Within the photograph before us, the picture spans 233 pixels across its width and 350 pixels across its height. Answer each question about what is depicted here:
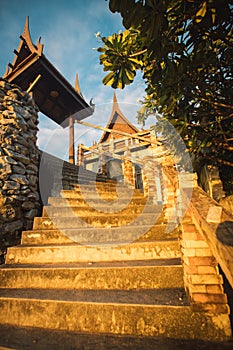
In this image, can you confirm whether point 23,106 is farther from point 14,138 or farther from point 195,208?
point 195,208

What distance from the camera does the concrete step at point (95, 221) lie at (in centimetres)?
287

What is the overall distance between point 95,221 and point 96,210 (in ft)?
1.27

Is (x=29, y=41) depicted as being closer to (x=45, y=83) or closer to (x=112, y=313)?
(x=45, y=83)

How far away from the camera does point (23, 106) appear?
11.0 feet

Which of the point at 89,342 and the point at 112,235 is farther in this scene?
the point at 112,235

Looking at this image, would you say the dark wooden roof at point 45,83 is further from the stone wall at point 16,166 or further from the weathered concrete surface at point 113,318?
the weathered concrete surface at point 113,318

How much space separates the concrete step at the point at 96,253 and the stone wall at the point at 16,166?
1.65 feet

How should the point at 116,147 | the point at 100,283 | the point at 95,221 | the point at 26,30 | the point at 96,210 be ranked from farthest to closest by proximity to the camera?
1. the point at 116,147
2. the point at 26,30
3. the point at 96,210
4. the point at 95,221
5. the point at 100,283

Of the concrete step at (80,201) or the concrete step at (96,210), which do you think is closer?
the concrete step at (96,210)

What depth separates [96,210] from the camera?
3270 mm

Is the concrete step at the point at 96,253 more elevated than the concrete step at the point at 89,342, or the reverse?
the concrete step at the point at 96,253

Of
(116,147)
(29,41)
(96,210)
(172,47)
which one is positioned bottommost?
(96,210)

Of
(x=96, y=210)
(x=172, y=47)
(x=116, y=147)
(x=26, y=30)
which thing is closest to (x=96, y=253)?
(x=96, y=210)

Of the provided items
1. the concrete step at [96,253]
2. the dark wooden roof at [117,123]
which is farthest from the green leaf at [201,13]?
the dark wooden roof at [117,123]
